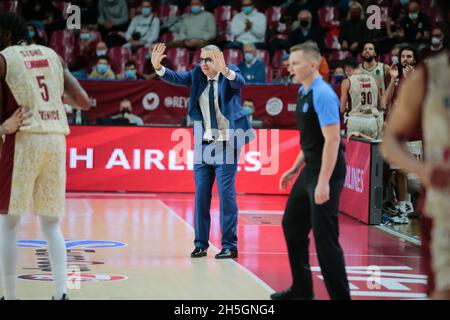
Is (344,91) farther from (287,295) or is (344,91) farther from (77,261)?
(287,295)

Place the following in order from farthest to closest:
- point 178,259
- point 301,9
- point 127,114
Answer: point 301,9, point 127,114, point 178,259

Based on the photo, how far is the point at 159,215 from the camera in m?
12.2

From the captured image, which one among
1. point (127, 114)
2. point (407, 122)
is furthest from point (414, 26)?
point (407, 122)

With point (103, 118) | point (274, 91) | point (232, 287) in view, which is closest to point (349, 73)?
point (274, 91)

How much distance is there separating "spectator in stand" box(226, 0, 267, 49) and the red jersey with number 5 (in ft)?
45.5

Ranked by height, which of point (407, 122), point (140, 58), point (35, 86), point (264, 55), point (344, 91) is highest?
point (264, 55)

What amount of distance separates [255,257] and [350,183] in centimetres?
395

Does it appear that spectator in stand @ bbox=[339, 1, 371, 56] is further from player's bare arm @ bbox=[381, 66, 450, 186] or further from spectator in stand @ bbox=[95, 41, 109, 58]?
player's bare arm @ bbox=[381, 66, 450, 186]

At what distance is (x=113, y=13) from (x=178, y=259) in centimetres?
1264

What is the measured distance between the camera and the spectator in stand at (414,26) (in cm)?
1944

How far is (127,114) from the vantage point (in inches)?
619

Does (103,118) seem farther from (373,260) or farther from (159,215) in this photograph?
(373,260)

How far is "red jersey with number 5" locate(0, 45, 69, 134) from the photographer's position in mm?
6215

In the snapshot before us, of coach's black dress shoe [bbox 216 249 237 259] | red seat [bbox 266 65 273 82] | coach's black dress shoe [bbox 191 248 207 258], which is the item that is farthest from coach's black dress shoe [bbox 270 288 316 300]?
red seat [bbox 266 65 273 82]
